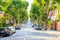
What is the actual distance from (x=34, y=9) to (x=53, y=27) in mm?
12482

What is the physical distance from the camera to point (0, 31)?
117ft

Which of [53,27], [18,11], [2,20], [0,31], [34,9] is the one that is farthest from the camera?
[18,11]

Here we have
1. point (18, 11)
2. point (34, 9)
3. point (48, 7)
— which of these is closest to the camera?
point (48, 7)

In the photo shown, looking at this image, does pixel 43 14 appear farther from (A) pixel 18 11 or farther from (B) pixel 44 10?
(A) pixel 18 11

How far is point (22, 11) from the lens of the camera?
316 feet

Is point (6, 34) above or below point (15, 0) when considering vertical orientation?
below

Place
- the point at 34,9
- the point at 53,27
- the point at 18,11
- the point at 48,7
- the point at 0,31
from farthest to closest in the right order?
the point at 18,11
the point at 34,9
the point at 53,27
the point at 48,7
the point at 0,31

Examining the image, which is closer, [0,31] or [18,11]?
[0,31]

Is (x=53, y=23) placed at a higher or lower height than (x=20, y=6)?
lower

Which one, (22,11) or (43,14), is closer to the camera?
(43,14)

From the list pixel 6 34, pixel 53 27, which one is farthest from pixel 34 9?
pixel 6 34

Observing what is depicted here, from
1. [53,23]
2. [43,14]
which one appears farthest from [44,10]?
[53,23]

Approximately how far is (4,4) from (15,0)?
4963 centimetres

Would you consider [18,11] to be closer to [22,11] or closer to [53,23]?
[22,11]
